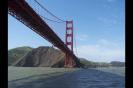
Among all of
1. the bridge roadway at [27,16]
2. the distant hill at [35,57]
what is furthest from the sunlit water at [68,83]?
the distant hill at [35,57]

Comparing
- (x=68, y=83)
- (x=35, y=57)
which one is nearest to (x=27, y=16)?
(x=68, y=83)

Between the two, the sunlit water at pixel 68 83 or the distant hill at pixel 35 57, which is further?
the distant hill at pixel 35 57

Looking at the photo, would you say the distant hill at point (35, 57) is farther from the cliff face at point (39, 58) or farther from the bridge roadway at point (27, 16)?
the bridge roadway at point (27, 16)

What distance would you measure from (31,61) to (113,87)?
28523mm

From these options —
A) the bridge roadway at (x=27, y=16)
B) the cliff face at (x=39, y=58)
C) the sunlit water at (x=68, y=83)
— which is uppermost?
the bridge roadway at (x=27, y=16)

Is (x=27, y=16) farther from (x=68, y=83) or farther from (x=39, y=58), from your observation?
(x=39, y=58)

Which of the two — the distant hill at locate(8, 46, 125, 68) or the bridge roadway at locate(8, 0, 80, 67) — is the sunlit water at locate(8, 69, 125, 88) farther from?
the distant hill at locate(8, 46, 125, 68)

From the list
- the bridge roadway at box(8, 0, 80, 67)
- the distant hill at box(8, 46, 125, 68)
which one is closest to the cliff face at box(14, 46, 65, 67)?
the distant hill at box(8, 46, 125, 68)
